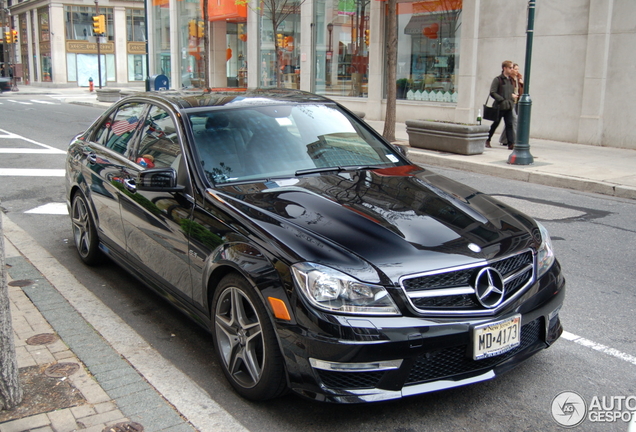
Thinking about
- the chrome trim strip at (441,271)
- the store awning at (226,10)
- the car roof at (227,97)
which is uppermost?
the store awning at (226,10)

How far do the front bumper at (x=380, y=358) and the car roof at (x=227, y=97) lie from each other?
2.22 meters

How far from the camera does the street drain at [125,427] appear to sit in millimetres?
3121

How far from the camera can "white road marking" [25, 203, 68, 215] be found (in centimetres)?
825

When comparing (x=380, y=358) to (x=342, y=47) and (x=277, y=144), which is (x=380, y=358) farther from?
(x=342, y=47)

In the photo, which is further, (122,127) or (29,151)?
(29,151)

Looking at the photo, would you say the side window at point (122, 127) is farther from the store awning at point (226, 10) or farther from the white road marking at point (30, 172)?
the store awning at point (226, 10)

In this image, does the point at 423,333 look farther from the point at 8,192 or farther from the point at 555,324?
the point at 8,192

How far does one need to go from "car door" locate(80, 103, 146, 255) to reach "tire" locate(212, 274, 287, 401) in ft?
5.67

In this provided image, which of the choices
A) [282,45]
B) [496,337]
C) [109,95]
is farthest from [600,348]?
[109,95]

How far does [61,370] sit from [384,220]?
2037 mm

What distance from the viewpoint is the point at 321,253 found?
3.14 metres


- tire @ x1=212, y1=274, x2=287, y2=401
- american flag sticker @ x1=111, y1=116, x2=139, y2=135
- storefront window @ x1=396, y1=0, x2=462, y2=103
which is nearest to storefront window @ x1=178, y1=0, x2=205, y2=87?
storefront window @ x1=396, y1=0, x2=462, y2=103

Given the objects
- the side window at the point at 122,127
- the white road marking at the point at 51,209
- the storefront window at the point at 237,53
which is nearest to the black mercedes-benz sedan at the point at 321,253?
the side window at the point at 122,127

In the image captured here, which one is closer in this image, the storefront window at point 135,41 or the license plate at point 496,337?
the license plate at point 496,337
